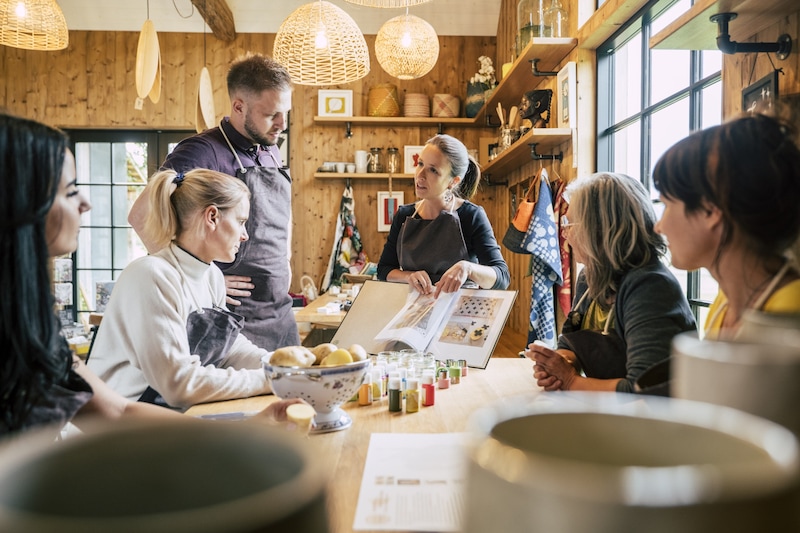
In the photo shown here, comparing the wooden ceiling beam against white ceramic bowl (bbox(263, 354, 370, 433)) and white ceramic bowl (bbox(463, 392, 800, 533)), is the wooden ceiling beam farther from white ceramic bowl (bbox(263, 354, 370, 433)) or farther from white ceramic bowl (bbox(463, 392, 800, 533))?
white ceramic bowl (bbox(463, 392, 800, 533))

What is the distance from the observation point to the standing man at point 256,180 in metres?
2.22

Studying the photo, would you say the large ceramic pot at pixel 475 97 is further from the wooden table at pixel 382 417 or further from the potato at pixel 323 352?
the potato at pixel 323 352

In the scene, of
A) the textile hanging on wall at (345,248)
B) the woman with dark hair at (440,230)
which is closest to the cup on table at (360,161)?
the textile hanging on wall at (345,248)

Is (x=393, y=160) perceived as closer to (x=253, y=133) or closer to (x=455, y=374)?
(x=253, y=133)

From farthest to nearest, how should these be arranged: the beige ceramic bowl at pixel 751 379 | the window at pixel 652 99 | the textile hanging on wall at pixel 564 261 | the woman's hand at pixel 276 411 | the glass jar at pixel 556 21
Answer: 1. the glass jar at pixel 556 21
2. the textile hanging on wall at pixel 564 261
3. the window at pixel 652 99
4. the woman's hand at pixel 276 411
5. the beige ceramic bowl at pixel 751 379

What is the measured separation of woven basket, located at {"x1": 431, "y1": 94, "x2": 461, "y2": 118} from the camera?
20.6 feet

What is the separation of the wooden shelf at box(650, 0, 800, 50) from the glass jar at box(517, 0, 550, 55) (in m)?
2.10

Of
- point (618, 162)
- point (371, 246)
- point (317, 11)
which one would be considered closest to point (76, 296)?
point (371, 246)

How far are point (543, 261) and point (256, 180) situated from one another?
1.89m

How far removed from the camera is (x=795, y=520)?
0.21m

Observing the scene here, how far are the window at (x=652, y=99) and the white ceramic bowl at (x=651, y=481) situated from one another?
2.22 meters

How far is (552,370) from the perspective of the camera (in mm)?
1485

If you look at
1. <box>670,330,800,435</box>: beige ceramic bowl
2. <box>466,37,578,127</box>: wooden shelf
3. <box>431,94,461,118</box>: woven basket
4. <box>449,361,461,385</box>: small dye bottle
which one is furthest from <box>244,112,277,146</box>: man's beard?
Answer: <box>431,94,461,118</box>: woven basket

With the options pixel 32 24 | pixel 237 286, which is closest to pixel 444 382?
pixel 237 286
